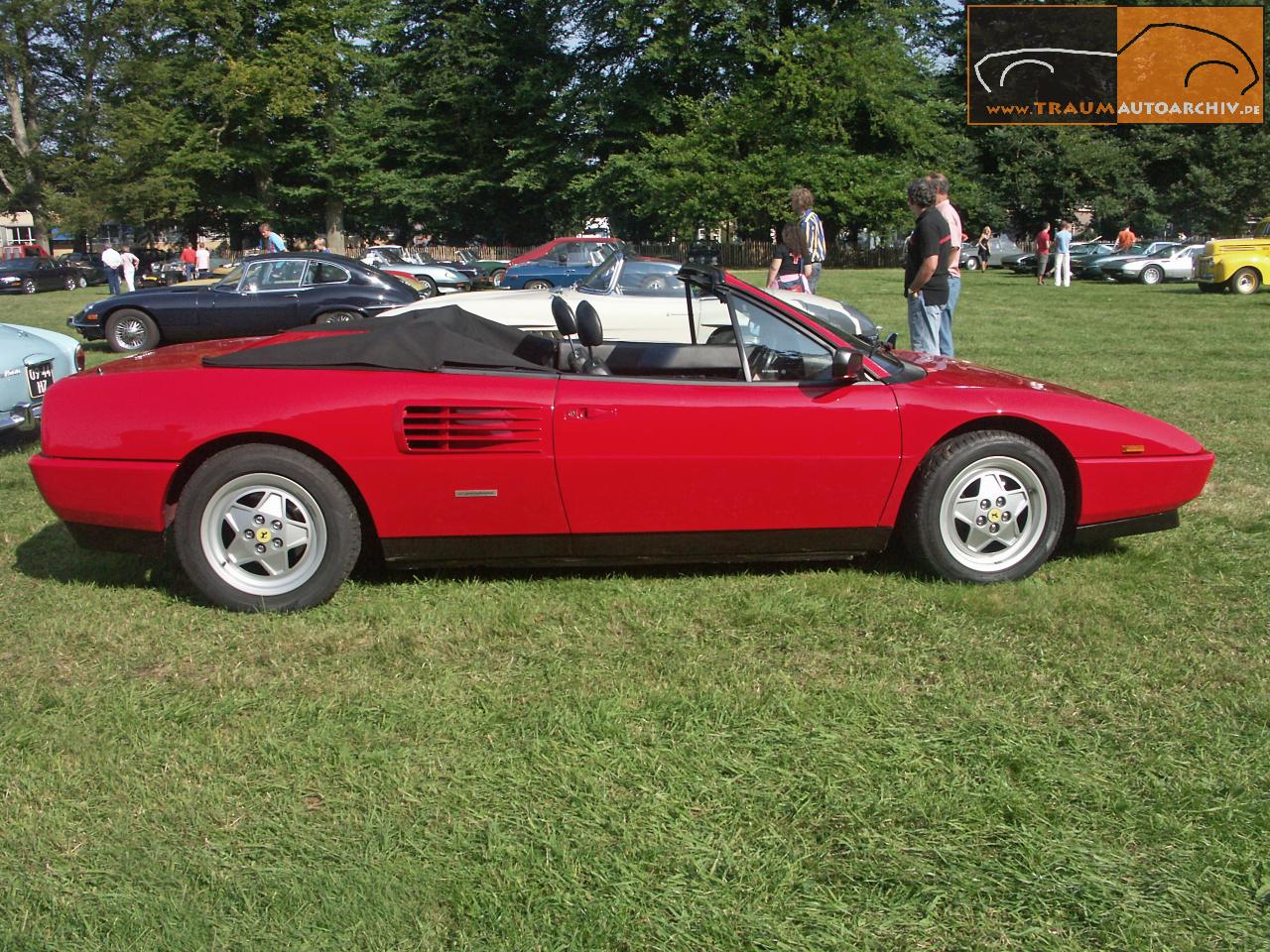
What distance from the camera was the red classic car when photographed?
12.9ft

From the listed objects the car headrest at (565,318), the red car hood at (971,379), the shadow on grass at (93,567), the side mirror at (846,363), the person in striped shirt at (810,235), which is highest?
the person in striped shirt at (810,235)

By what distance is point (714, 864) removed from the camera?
2.46 metres

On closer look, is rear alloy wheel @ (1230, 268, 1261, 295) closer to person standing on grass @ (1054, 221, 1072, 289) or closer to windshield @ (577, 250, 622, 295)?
person standing on grass @ (1054, 221, 1072, 289)

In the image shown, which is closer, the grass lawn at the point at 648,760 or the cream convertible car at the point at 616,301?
the grass lawn at the point at 648,760

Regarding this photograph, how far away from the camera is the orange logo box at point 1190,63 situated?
33.5 m

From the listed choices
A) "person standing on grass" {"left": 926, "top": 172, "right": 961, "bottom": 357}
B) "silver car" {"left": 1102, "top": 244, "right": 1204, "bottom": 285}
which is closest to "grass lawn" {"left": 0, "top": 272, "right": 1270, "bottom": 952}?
"person standing on grass" {"left": 926, "top": 172, "right": 961, "bottom": 357}

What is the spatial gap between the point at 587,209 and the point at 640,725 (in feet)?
147

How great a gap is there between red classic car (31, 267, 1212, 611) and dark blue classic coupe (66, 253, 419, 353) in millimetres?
9455

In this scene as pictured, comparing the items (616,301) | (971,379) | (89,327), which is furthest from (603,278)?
(89,327)

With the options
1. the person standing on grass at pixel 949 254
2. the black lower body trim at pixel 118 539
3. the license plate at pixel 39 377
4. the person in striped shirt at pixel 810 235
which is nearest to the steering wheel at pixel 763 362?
the black lower body trim at pixel 118 539

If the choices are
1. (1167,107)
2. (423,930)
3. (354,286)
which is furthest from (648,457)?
(1167,107)

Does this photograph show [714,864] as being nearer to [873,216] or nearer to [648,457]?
[648,457]

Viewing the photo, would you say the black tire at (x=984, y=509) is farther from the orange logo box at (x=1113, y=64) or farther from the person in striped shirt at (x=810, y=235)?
the orange logo box at (x=1113, y=64)

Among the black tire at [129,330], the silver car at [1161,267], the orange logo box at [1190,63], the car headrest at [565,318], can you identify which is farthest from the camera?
the orange logo box at [1190,63]
